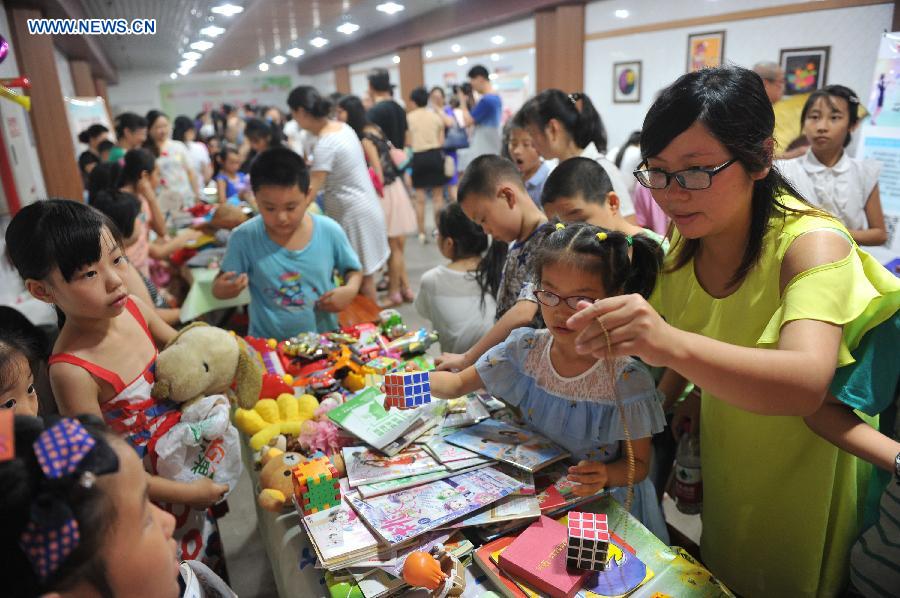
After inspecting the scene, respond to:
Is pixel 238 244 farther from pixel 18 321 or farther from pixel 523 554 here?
pixel 523 554

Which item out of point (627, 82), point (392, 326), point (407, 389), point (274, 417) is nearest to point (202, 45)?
point (627, 82)

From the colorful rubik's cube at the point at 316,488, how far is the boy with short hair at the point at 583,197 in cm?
107

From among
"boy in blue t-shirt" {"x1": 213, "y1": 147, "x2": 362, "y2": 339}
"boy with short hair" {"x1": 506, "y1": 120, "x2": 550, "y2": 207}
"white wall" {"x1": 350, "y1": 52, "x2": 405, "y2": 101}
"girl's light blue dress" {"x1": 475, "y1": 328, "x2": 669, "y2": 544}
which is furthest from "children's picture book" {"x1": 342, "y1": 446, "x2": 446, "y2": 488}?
"white wall" {"x1": 350, "y1": 52, "x2": 405, "y2": 101}

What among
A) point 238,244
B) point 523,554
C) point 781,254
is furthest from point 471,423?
point 238,244

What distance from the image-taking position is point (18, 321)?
5.29 feet

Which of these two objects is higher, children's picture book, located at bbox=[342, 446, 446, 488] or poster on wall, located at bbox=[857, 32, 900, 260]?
poster on wall, located at bbox=[857, 32, 900, 260]

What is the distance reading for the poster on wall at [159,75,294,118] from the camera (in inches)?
752

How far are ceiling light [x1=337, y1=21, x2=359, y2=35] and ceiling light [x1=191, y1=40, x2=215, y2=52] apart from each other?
2.54 metres

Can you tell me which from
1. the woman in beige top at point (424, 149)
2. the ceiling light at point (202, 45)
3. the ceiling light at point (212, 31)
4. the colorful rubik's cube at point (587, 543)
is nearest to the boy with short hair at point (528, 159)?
the colorful rubik's cube at point (587, 543)

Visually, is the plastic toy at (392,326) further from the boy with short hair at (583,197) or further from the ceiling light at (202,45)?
the ceiling light at (202,45)

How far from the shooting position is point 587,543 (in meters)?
1.04

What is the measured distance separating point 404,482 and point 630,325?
0.66 meters

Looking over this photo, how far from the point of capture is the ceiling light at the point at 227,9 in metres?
7.43

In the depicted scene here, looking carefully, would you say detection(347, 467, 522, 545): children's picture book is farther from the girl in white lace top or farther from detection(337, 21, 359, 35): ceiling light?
detection(337, 21, 359, 35): ceiling light
